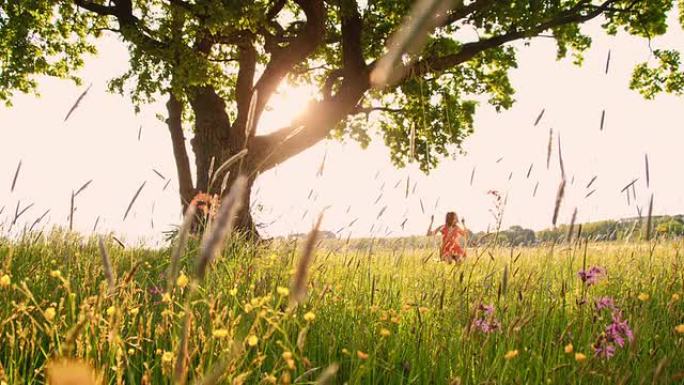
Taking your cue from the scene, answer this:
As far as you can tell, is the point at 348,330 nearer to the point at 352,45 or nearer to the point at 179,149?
the point at 352,45

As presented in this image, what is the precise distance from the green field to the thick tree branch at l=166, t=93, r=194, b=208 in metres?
11.9

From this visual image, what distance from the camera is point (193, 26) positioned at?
1513cm

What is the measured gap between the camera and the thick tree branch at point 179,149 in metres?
16.8

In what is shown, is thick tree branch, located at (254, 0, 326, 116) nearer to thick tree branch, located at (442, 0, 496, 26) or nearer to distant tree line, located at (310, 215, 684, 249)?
A: thick tree branch, located at (442, 0, 496, 26)

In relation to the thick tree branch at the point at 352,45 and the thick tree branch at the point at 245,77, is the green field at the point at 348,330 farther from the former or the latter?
the thick tree branch at the point at 245,77

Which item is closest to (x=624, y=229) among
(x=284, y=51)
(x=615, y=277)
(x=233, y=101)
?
(x=615, y=277)

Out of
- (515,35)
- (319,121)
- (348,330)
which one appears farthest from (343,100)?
(348,330)

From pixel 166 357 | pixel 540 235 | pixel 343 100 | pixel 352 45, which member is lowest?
pixel 166 357

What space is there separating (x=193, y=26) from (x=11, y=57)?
5.09m

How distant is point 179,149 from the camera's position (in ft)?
55.7

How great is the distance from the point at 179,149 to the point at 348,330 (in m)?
14.7

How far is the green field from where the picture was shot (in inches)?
81.0

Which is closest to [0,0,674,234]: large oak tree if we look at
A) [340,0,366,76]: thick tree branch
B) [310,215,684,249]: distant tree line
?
[340,0,366,76]: thick tree branch

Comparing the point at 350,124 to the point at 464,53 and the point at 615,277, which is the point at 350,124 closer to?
the point at 464,53
